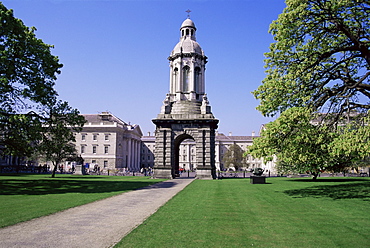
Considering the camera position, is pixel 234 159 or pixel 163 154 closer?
pixel 163 154

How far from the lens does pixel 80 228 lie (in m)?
8.47

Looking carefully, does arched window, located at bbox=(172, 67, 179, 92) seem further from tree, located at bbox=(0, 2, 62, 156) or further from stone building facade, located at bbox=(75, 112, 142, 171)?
stone building facade, located at bbox=(75, 112, 142, 171)

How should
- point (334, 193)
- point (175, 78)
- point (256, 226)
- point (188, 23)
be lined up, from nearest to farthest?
point (256, 226) → point (334, 193) → point (175, 78) → point (188, 23)

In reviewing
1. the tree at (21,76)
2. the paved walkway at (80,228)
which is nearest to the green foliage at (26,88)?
the tree at (21,76)

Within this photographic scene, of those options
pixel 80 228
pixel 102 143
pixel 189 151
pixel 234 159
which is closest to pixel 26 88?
pixel 80 228

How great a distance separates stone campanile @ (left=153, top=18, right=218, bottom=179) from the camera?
33500 mm

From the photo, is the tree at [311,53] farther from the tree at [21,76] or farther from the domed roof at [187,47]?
the domed roof at [187,47]

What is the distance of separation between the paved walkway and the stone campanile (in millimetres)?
21340

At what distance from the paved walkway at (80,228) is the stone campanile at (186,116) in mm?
21340

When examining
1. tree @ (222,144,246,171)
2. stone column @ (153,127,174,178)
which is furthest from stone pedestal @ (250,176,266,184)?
tree @ (222,144,246,171)

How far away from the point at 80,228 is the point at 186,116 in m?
26.1

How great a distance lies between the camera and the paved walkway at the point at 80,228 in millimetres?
7008

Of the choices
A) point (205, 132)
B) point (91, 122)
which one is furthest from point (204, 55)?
point (91, 122)

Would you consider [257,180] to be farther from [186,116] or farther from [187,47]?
[187,47]
